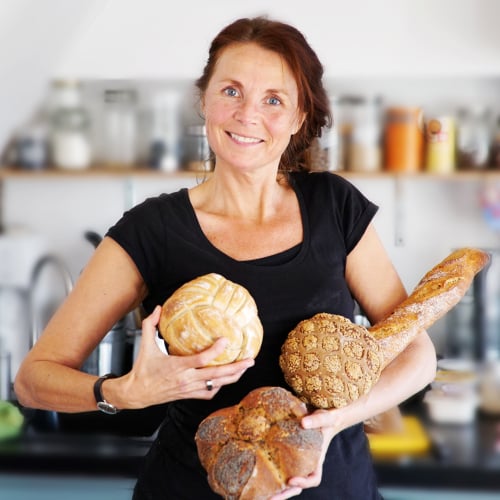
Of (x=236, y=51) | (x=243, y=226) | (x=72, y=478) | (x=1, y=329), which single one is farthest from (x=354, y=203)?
(x=1, y=329)

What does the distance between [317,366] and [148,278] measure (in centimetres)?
29

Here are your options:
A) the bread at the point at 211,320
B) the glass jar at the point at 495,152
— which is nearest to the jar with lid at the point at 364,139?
the glass jar at the point at 495,152

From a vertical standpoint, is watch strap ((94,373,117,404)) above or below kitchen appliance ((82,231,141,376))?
above

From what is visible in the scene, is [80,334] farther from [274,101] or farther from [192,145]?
[192,145]

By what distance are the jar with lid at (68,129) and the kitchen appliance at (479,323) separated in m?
1.37

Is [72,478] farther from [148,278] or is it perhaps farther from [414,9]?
[414,9]

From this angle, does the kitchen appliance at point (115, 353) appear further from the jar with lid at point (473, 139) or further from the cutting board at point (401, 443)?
the jar with lid at point (473, 139)

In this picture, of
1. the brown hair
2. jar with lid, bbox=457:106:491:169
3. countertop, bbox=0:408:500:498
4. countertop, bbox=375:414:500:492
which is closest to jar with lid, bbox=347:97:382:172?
jar with lid, bbox=457:106:491:169

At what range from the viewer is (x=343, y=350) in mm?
968

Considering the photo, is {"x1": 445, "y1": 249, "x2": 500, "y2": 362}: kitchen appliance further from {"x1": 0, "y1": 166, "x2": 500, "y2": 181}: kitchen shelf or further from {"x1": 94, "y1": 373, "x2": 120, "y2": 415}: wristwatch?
{"x1": 94, "y1": 373, "x2": 120, "y2": 415}: wristwatch

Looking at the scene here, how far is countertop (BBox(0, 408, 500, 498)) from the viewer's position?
74.1 inches

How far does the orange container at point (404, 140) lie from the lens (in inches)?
103

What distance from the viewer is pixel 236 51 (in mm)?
1102

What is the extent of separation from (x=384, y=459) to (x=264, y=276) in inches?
39.9
